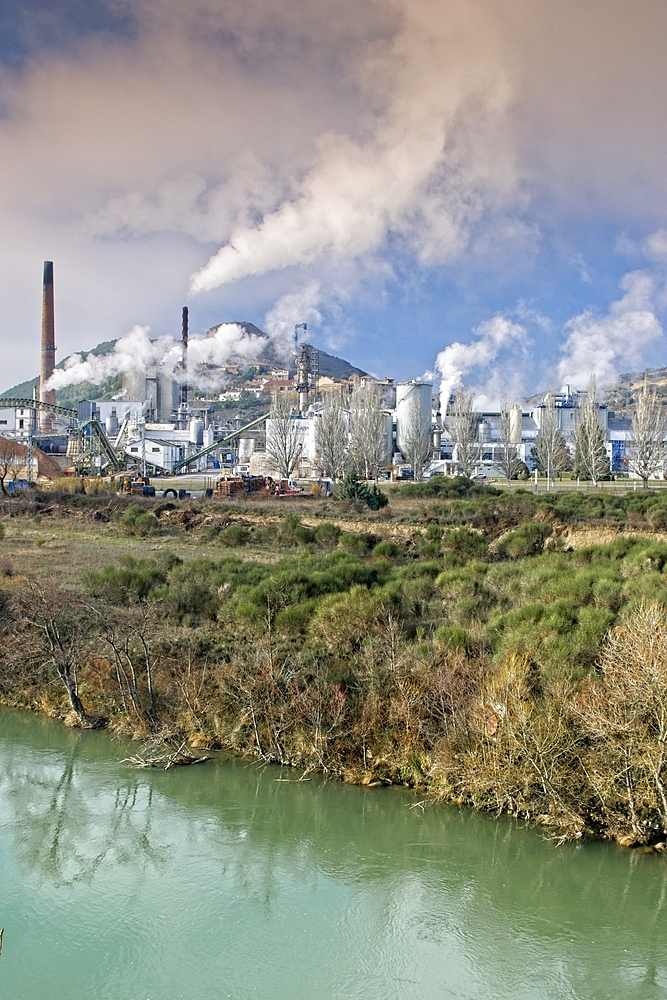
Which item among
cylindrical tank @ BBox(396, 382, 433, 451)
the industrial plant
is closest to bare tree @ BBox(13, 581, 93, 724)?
the industrial plant

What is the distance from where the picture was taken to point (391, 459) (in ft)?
174

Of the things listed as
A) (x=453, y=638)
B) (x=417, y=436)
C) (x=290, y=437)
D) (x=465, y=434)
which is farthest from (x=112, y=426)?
(x=453, y=638)

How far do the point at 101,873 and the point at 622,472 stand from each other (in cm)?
4716

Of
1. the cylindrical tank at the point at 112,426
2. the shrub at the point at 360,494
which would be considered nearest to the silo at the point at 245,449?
the cylindrical tank at the point at 112,426

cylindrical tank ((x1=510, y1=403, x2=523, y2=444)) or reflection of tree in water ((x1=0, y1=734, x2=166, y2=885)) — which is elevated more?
cylindrical tank ((x1=510, y1=403, x2=523, y2=444))

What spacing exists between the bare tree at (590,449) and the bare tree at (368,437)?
10429mm

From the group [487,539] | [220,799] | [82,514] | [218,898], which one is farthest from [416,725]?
[82,514]

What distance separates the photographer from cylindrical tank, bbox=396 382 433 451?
169ft

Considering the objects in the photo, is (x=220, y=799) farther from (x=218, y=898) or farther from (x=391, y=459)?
(x=391, y=459)

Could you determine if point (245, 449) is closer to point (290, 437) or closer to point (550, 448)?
point (290, 437)

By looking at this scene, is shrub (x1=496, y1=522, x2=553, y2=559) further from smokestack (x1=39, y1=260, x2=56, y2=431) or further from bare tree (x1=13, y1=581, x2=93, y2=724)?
smokestack (x1=39, y1=260, x2=56, y2=431)

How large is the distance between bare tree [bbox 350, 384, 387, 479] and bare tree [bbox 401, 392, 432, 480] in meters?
1.62

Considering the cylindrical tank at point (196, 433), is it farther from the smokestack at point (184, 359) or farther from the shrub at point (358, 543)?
the shrub at point (358, 543)

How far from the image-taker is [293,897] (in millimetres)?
8656
